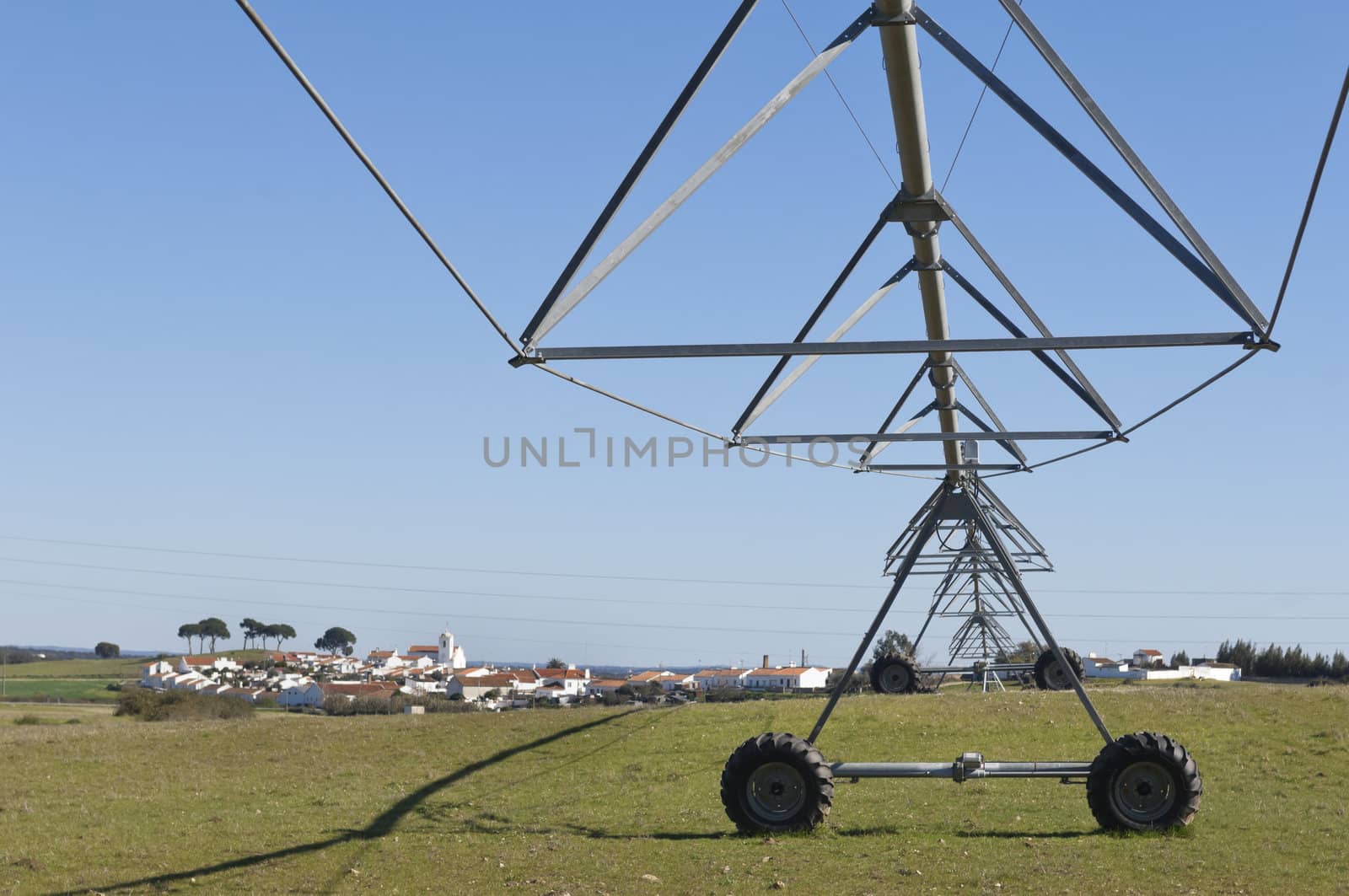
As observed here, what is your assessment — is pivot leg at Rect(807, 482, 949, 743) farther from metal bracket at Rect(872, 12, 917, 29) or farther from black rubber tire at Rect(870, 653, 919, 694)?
black rubber tire at Rect(870, 653, 919, 694)

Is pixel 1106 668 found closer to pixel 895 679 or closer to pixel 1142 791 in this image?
pixel 895 679

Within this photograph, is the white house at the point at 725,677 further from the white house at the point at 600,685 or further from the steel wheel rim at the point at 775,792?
the steel wheel rim at the point at 775,792

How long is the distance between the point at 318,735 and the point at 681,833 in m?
13.2

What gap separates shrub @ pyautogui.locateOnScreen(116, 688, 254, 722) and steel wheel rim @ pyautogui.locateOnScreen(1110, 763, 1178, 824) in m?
30.2

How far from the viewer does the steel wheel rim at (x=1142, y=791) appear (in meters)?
13.3

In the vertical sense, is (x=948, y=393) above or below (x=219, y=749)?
above

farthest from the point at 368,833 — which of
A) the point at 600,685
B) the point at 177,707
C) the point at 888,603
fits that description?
the point at 600,685

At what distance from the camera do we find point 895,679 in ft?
101

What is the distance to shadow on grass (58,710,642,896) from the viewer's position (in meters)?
12.8

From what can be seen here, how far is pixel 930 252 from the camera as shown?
12055mm

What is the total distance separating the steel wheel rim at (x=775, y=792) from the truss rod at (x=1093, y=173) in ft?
23.7

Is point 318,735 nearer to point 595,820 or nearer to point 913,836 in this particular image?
point 595,820

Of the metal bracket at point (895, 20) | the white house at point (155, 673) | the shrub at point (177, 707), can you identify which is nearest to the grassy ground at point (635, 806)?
the metal bracket at point (895, 20)

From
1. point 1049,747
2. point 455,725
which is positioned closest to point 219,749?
point 455,725
